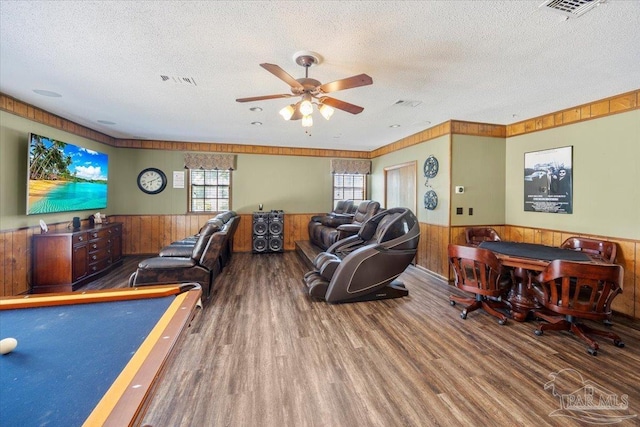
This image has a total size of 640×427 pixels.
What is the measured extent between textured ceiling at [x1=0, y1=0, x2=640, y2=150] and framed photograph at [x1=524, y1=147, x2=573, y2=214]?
0.73m

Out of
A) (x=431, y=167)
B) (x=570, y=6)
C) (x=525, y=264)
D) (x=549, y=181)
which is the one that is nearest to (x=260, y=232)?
(x=431, y=167)

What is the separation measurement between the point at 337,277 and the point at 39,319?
8.93ft

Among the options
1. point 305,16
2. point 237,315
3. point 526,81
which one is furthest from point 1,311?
point 526,81

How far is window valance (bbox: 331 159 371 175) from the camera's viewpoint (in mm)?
7453

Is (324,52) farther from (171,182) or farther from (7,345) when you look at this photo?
(171,182)

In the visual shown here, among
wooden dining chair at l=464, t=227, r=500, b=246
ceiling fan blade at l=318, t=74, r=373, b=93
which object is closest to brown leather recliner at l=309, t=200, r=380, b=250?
wooden dining chair at l=464, t=227, r=500, b=246

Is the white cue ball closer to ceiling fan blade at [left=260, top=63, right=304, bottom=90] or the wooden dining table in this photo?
ceiling fan blade at [left=260, top=63, right=304, bottom=90]

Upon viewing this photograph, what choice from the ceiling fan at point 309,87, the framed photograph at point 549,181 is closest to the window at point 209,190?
the ceiling fan at point 309,87

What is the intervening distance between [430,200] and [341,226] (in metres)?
1.74

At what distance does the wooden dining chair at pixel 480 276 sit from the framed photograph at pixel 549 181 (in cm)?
188

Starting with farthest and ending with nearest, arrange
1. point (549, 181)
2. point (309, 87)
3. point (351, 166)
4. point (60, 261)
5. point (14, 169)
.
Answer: point (351, 166), point (549, 181), point (60, 261), point (14, 169), point (309, 87)

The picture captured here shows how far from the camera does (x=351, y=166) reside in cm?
754

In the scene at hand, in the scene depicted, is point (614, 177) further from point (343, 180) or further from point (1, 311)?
point (1, 311)

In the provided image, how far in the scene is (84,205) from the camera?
498 cm
